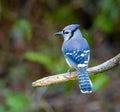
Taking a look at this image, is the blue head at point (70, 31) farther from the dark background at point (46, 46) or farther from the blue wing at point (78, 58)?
the dark background at point (46, 46)

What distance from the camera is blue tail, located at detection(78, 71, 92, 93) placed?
1858mm

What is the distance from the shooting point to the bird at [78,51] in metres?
1.94

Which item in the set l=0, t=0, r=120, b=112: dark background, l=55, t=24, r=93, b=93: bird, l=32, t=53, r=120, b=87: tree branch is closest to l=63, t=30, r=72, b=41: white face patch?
l=55, t=24, r=93, b=93: bird

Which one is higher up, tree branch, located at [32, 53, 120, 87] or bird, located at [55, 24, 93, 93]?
bird, located at [55, 24, 93, 93]

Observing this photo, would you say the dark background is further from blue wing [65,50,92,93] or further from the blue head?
the blue head

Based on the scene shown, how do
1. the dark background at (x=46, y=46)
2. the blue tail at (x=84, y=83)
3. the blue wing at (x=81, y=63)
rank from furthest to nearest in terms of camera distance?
the dark background at (x=46, y=46)
the blue wing at (x=81, y=63)
the blue tail at (x=84, y=83)

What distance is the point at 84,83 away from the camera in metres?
1.96

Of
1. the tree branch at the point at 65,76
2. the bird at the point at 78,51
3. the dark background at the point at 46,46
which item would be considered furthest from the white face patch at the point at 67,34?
the dark background at the point at 46,46

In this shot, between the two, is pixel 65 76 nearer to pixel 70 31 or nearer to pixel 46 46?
pixel 70 31

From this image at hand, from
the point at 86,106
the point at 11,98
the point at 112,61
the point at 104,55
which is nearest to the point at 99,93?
the point at 86,106

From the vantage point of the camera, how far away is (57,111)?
6047 mm

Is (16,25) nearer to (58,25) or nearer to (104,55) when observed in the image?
(58,25)

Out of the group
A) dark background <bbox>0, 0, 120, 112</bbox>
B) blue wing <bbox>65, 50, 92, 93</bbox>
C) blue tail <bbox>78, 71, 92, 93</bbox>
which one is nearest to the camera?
blue tail <bbox>78, 71, 92, 93</bbox>

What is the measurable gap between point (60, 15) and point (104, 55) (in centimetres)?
98
